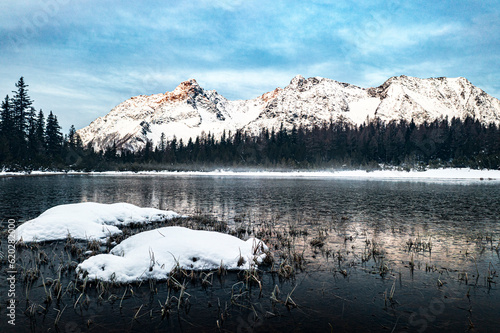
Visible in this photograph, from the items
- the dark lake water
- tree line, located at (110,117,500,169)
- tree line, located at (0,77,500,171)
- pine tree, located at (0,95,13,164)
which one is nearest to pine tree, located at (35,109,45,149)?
tree line, located at (0,77,500,171)

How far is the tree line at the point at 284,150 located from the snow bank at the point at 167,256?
8360 cm

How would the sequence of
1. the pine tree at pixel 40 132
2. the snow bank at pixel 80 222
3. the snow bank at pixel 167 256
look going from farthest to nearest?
1. the pine tree at pixel 40 132
2. the snow bank at pixel 80 222
3. the snow bank at pixel 167 256

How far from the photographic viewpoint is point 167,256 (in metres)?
10.5

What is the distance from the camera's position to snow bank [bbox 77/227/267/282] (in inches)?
378

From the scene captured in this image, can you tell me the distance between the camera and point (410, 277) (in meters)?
10.0

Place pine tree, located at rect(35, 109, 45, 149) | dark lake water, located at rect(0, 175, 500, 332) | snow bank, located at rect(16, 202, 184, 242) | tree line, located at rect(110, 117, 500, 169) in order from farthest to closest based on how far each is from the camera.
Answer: tree line, located at rect(110, 117, 500, 169) < pine tree, located at rect(35, 109, 45, 149) < snow bank, located at rect(16, 202, 184, 242) < dark lake water, located at rect(0, 175, 500, 332)

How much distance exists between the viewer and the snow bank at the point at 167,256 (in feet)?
31.5

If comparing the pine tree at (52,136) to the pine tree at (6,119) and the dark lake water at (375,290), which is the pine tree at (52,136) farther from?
the dark lake water at (375,290)

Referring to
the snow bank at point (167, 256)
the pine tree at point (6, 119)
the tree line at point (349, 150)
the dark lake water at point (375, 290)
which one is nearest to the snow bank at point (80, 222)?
the snow bank at point (167, 256)

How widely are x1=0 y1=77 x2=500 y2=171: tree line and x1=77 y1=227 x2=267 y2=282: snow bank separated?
8360 centimetres

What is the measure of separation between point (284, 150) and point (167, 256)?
134m

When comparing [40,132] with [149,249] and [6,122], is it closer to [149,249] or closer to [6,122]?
[6,122]

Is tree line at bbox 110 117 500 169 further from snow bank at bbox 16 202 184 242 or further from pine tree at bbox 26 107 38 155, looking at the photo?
snow bank at bbox 16 202 184 242

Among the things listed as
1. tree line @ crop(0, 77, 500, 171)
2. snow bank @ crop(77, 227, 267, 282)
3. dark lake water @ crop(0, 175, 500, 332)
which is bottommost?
dark lake water @ crop(0, 175, 500, 332)
